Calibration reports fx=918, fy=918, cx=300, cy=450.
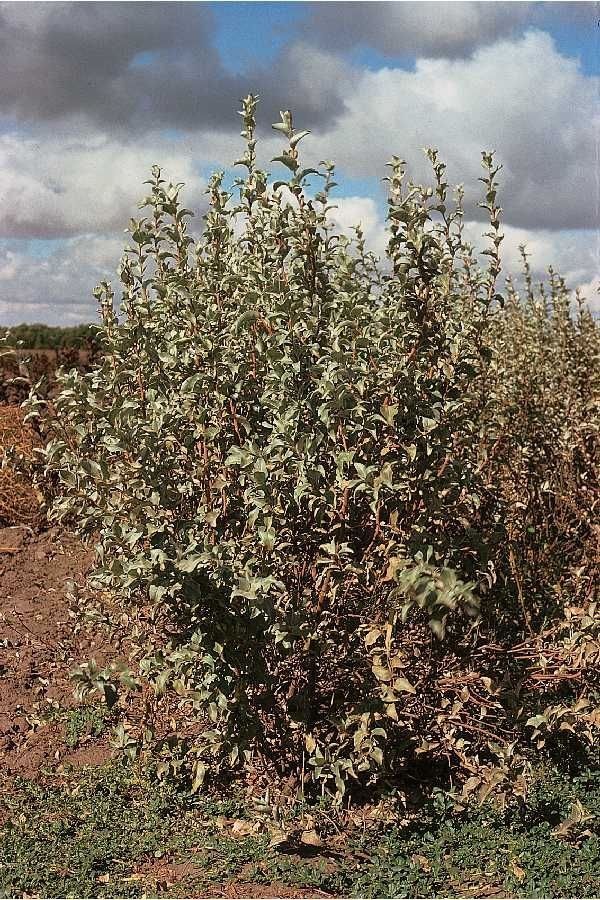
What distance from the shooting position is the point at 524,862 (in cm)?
296

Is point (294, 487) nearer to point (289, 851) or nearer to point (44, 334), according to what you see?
point (289, 851)

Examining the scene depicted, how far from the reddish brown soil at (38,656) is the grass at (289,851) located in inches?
17.6

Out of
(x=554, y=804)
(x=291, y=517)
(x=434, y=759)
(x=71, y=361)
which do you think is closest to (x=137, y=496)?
(x=291, y=517)

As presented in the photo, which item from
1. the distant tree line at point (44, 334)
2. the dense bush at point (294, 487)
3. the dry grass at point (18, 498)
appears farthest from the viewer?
the distant tree line at point (44, 334)

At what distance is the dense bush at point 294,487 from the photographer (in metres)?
2.83

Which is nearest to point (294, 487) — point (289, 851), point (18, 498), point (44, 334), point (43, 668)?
point (289, 851)

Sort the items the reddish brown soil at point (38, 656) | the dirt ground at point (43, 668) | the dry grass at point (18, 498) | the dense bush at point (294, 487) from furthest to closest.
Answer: the dry grass at point (18, 498)
the reddish brown soil at point (38, 656)
the dirt ground at point (43, 668)
the dense bush at point (294, 487)

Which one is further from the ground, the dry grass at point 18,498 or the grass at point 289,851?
the dry grass at point 18,498

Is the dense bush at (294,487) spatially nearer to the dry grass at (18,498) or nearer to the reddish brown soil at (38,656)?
the reddish brown soil at (38,656)

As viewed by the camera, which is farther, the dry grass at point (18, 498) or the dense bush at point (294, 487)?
the dry grass at point (18, 498)

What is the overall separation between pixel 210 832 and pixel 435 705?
3.01 feet

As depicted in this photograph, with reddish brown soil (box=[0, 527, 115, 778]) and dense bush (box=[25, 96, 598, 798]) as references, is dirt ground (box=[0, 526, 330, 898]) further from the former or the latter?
dense bush (box=[25, 96, 598, 798])

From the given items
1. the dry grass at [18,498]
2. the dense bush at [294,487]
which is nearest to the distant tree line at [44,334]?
the dry grass at [18,498]

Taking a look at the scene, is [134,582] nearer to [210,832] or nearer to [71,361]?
[210,832]
